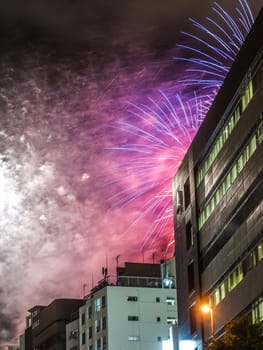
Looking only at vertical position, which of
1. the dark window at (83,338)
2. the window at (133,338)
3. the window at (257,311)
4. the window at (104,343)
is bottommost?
the window at (257,311)

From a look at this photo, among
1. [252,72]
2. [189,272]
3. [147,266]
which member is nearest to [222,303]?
[189,272]

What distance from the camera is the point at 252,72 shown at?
236 ft

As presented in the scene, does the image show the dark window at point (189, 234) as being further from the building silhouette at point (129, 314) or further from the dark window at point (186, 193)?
the building silhouette at point (129, 314)

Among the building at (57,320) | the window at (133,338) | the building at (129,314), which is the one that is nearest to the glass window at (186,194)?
the building at (129,314)

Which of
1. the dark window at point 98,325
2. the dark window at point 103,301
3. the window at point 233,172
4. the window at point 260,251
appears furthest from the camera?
the dark window at point 103,301

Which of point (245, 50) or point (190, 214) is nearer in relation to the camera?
point (245, 50)

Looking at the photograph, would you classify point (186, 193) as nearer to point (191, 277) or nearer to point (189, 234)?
point (189, 234)

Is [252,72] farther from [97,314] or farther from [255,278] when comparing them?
[97,314]

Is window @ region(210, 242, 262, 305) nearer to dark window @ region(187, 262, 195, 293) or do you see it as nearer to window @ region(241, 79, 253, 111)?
dark window @ region(187, 262, 195, 293)

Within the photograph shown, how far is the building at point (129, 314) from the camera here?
154m

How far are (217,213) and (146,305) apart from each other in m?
78.4

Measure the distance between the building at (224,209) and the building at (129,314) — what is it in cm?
5442

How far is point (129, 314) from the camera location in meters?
156

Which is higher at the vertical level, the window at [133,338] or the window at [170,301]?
the window at [170,301]
